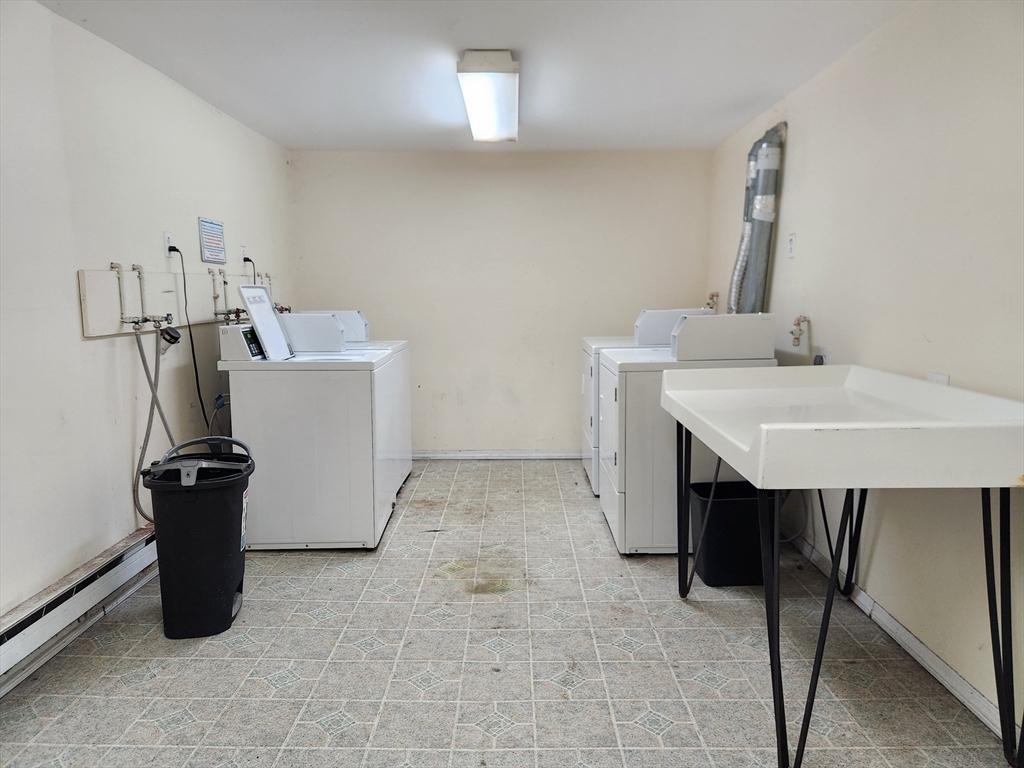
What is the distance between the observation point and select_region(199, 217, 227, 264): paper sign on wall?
11.3 feet

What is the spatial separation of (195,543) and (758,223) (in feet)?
10.4

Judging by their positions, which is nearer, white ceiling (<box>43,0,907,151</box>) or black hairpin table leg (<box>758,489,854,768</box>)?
black hairpin table leg (<box>758,489,854,768</box>)

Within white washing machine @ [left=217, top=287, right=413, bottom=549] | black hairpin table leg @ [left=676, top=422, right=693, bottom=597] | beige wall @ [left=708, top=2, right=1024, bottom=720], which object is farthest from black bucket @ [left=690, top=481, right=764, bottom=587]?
white washing machine @ [left=217, top=287, right=413, bottom=549]

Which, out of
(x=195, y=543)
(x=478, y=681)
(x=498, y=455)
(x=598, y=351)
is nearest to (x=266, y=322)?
(x=195, y=543)

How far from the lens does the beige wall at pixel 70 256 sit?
2180 mm

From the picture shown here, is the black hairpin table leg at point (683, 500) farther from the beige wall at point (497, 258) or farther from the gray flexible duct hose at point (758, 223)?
the beige wall at point (497, 258)

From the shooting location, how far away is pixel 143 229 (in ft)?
9.59

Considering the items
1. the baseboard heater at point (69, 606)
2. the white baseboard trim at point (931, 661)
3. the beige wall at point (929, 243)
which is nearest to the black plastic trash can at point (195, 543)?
the baseboard heater at point (69, 606)

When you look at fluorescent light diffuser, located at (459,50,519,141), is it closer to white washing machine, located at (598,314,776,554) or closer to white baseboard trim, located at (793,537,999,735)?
white washing machine, located at (598,314,776,554)

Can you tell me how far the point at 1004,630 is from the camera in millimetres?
1725

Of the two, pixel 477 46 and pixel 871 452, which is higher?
pixel 477 46

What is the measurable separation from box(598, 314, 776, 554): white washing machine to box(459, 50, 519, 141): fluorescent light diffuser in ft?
4.66

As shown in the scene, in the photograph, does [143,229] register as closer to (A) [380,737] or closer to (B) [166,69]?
(B) [166,69]

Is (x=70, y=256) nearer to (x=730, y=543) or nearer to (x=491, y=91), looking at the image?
(x=491, y=91)
